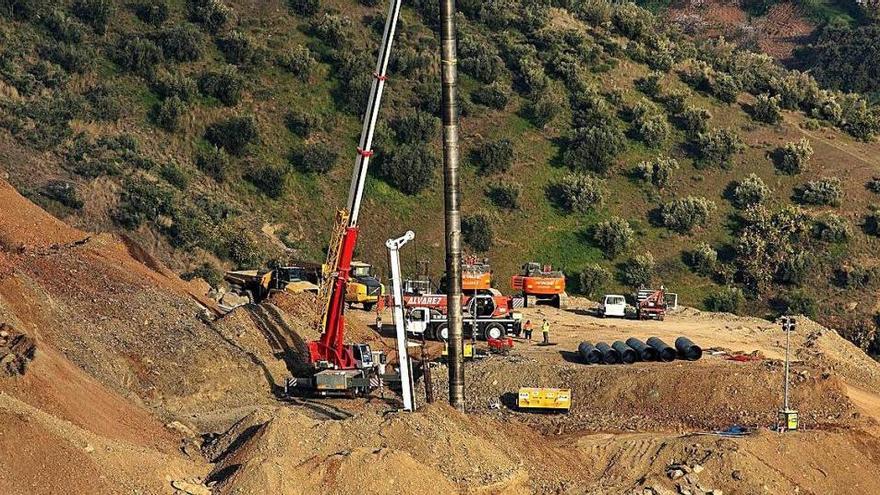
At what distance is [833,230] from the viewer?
77.0m

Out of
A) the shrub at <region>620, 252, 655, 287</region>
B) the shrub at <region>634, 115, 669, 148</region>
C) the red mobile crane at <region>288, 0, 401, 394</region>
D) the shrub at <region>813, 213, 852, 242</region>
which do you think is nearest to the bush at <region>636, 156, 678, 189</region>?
the shrub at <region>634, 115, 669, 148</region>

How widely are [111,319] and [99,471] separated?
55.9 ft

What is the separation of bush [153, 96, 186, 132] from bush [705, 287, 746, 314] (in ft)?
114

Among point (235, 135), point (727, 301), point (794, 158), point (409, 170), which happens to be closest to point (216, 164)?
point (235, 135)

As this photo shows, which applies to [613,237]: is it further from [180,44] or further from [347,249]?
[347,249]

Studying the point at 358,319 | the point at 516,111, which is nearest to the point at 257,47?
the point at 516,111

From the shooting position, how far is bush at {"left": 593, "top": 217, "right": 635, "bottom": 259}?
76.1 m

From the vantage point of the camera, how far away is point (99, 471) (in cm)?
2572

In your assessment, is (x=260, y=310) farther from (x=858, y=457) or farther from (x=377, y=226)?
(x=377, y=226)

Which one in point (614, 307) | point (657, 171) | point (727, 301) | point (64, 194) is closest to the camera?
point (614, 307)

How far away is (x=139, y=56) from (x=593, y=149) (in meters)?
30.7

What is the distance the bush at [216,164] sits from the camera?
7844cm

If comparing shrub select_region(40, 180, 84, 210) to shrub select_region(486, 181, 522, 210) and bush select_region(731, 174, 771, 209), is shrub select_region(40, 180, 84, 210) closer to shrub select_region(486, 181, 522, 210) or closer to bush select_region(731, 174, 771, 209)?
shrub select_region(486, 181, 522, 210)

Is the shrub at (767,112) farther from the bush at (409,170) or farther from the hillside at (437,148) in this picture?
the bush at (409,170)
